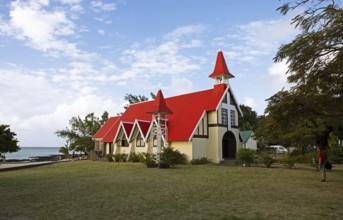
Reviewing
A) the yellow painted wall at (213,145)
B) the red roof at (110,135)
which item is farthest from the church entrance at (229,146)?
the red roof at (110,135)

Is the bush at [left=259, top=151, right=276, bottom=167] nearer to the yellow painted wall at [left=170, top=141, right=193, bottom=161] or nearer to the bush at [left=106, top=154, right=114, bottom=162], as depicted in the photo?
the yellow painted wall at [left=170, top=141, right=193, bottom=161]

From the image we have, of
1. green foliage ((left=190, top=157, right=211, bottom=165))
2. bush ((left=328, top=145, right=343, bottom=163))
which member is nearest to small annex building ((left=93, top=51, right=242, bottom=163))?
green foliage ((left=190, top=157, right=211, bottom=165))

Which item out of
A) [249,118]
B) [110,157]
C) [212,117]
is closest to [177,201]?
[212,117]

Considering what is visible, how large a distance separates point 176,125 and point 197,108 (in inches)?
107

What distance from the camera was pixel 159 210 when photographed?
852cm

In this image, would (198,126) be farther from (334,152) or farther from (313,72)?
(313,72)

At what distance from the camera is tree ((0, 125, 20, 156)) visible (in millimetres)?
18250

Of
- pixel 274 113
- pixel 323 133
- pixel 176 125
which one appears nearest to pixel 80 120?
pixel 176 125

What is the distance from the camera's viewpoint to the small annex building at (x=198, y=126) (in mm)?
28028

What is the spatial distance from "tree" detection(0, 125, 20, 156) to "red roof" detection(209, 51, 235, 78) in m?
19.6

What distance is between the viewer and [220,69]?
3106cm

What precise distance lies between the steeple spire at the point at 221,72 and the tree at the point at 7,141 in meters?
19.6

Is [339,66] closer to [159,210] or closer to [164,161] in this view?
[159,210]

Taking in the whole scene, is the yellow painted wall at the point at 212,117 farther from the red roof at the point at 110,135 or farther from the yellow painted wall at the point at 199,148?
the red roof at the point at 110,135
